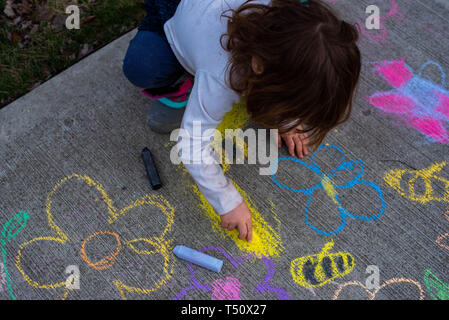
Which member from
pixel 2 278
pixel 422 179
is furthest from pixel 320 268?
pixel 2 278

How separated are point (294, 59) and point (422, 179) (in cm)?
96

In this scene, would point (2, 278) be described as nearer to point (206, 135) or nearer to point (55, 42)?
point (206, 135)

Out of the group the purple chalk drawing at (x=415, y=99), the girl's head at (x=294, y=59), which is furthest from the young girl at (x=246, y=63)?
the purple chalk drawing at (x=415, y=99)

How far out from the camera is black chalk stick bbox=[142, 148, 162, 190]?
1.52 m

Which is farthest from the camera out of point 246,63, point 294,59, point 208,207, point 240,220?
point 208,207

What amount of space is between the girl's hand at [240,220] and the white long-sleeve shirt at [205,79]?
2 centimetres

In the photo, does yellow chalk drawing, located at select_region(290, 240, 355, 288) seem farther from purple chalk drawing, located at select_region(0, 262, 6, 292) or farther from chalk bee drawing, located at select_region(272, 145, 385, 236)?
purple chalk drawing, located at select_region(0, 262, 6, 292)

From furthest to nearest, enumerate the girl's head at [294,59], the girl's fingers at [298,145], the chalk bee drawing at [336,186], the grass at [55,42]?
1. the grass at [55,42]
2. the girl's fingers at [298,145]
3. the chalk bee drawing at [336,186]
4. the girl's head at [294,59]

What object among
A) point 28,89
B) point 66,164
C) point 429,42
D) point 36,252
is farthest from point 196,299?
point 429,42

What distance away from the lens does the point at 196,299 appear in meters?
1.36

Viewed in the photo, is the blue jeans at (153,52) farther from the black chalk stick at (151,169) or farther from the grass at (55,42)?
the grass at (55,42)

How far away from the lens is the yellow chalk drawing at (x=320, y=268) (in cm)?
138

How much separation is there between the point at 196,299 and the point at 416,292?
0.82 metres

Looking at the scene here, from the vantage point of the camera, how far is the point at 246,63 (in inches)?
42.3
